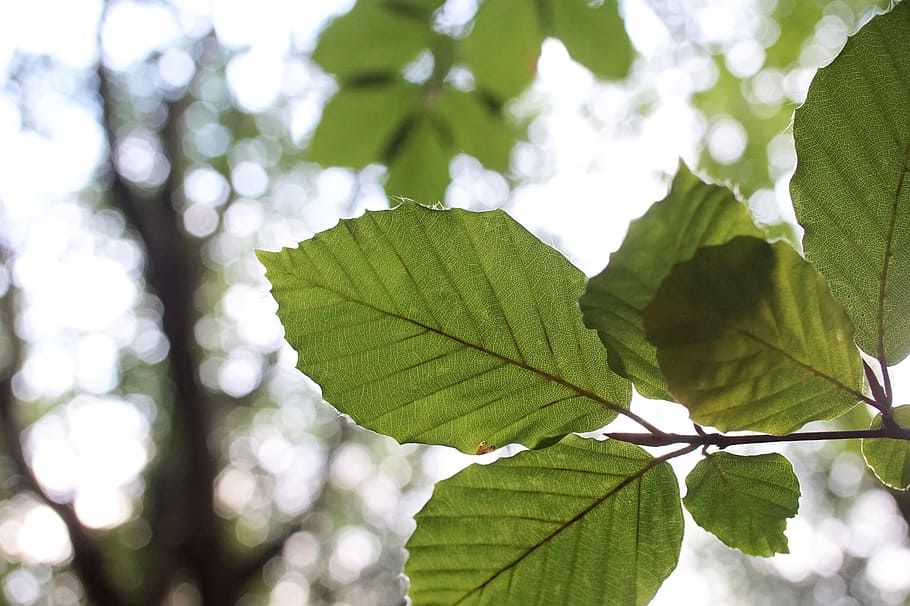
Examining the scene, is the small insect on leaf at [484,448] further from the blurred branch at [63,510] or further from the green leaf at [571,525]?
the blurred branch at [63,510]

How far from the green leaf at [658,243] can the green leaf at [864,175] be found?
0.12 feet

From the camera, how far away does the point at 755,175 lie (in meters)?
3.42

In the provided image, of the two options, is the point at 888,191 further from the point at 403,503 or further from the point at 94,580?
the point at 403,503

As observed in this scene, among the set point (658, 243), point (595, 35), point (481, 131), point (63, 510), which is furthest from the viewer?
point (63, 510)

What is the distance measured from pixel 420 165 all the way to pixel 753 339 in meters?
0.88

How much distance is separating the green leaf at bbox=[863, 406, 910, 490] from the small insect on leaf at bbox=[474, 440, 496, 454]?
17 cm

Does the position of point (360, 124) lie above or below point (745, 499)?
below

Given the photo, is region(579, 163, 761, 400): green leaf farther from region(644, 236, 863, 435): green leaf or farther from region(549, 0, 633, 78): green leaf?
region(549, 0, 633, 78): green leaf

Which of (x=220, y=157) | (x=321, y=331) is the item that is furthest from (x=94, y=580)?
(x=321, y=331)

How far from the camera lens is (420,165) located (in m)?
1.11

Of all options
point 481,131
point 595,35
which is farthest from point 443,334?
point 481,131

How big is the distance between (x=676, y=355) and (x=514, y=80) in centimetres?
82

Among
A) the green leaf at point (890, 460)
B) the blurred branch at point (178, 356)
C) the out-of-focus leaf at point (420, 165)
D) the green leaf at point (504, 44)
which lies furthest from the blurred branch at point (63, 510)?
the green leaf at point (890, 460)

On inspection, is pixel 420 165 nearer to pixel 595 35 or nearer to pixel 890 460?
pixel 595 35
